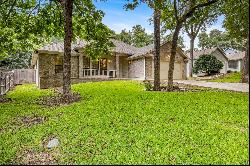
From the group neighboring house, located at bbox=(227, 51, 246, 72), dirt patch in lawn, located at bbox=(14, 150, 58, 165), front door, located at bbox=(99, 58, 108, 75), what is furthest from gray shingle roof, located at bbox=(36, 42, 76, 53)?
neighboring house, located at bbox=(227, 51, 246, 72)

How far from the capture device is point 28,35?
1923 centimetres

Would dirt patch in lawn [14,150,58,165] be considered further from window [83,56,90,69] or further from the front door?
the front door

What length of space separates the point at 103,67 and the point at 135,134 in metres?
29.8

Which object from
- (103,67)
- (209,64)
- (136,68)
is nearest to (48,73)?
(103,67)

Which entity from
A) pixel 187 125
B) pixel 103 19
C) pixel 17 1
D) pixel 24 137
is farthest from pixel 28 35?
pixel 187 125

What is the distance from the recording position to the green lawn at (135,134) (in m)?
6.50

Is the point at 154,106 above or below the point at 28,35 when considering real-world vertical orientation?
below

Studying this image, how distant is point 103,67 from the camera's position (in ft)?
123

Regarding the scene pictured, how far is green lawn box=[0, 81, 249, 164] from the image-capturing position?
6.50 meters

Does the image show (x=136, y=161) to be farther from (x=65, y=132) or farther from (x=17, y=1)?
(x=17, y=1)

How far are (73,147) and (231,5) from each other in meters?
16.3

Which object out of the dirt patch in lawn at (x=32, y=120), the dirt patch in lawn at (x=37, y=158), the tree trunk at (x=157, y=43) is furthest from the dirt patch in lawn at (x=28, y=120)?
the tree trunk at (x=157, y=43)

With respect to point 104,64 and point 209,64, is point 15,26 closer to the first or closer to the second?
point 104,64

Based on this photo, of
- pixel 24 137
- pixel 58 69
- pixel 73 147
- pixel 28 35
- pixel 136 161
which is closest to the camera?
pixel 136 161
